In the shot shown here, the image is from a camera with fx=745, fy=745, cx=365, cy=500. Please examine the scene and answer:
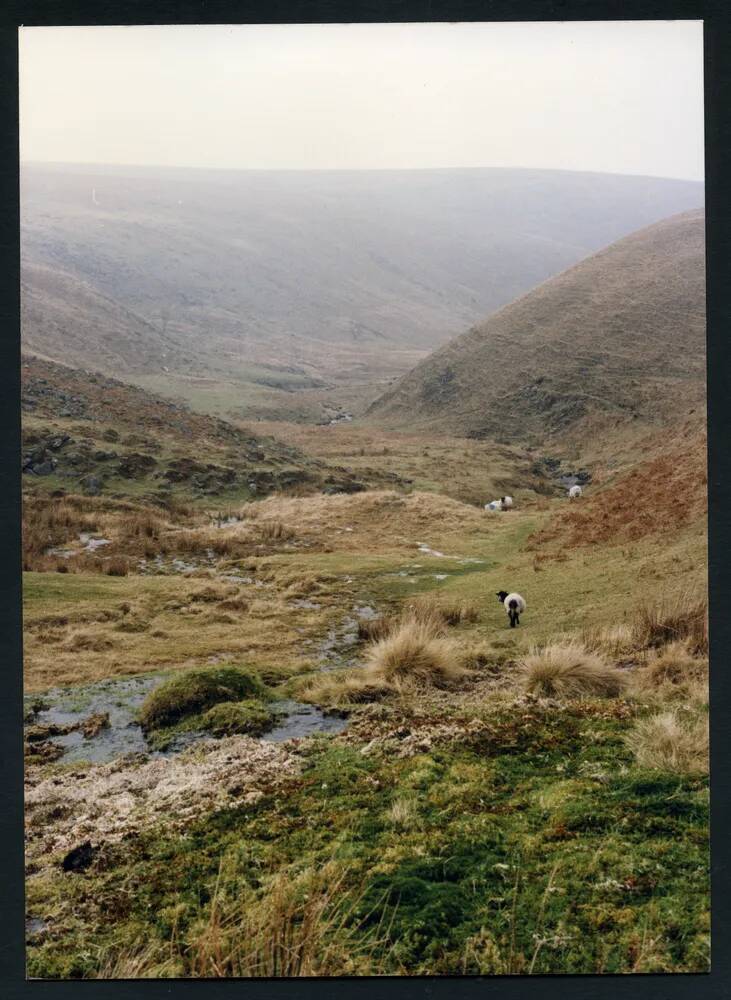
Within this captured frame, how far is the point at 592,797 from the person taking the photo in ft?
20.3

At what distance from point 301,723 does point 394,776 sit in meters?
1.23

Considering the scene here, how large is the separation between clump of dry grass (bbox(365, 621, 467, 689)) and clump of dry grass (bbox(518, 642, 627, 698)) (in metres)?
0.75

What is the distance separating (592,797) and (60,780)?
4.71 metres

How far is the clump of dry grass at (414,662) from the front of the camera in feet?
25.5

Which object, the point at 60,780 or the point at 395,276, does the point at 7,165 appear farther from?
the point at 395,276

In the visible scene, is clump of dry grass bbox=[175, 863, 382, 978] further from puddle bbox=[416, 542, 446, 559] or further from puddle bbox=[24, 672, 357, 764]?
puddle bbox=[416, 542, 446, 559]

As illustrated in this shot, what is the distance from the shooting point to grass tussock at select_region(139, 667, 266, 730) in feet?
24.6

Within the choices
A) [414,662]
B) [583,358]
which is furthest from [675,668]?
[583,358]

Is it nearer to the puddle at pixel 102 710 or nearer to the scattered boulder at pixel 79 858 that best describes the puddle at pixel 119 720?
the puddle at pixel 102 710

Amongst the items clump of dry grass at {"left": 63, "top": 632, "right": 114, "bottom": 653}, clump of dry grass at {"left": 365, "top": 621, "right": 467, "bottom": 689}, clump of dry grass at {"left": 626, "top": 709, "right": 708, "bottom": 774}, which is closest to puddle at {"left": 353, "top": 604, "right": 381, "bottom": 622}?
clump of dry grass at {"left": 365, "top": 621, "right": 467, "bottom": 689}

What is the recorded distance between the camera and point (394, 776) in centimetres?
657

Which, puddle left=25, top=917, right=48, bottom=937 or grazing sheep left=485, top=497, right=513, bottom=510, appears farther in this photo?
grazing sheep left=485, top=497, right=513, bottom=510

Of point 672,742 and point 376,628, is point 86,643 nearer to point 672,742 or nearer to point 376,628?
point 376,628

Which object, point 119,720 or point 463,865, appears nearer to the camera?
point 463,865
